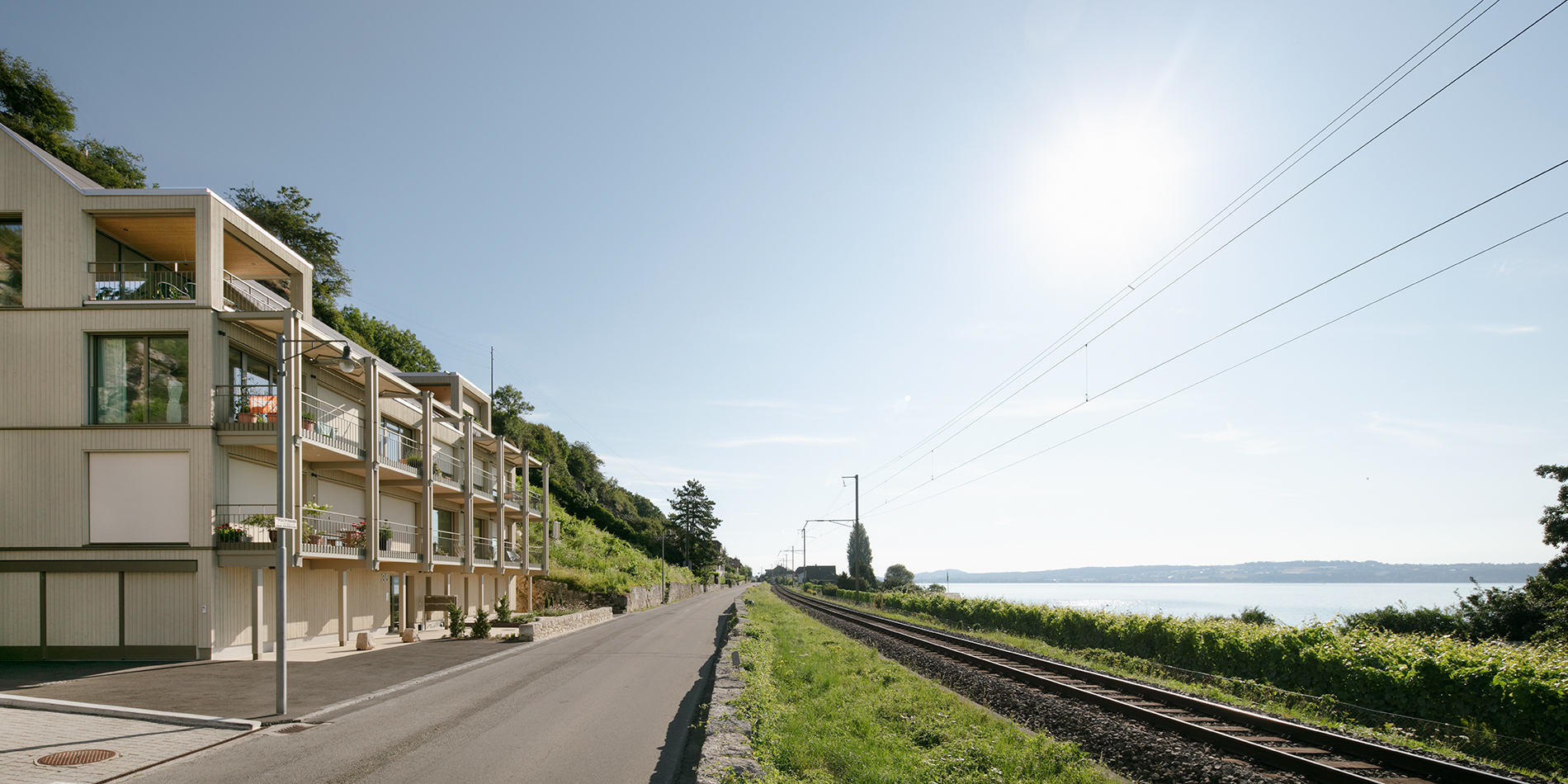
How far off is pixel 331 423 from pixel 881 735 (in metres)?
23.4

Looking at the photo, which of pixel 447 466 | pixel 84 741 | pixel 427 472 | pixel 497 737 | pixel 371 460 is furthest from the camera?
pixel 447 466

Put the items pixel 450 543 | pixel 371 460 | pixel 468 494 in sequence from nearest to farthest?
pixel 371 460
pixel 468 494
pixel 450 543

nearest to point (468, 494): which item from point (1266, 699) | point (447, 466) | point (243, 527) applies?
point (447, 466)

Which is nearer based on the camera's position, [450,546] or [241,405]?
[241,405]

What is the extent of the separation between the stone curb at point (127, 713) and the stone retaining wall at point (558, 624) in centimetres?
1599

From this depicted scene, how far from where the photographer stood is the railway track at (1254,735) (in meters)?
9.08

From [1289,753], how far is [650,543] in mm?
89428

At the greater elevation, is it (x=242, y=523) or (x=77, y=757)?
(x=242, y=523)

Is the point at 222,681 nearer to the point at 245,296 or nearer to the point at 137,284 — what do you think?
the point at 137,284

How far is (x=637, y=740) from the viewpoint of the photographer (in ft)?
38.2

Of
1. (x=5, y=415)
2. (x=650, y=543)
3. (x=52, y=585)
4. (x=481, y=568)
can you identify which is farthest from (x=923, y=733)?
(x=650, y=543)

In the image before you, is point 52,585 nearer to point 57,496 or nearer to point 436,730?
point 57,496

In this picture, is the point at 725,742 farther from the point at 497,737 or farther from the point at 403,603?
the point at 403,603

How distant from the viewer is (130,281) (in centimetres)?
2109
